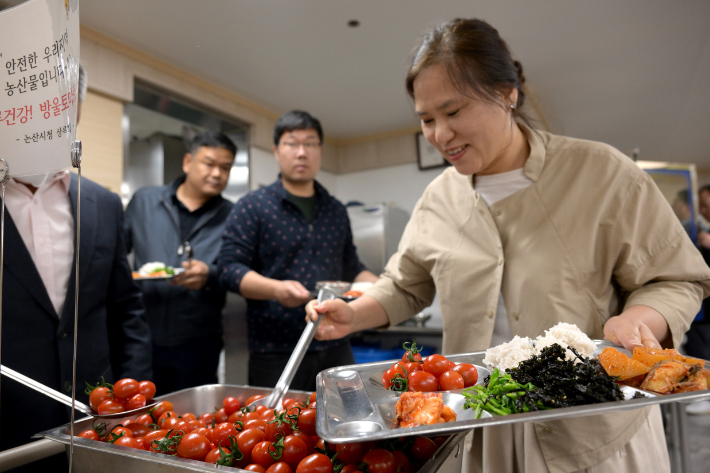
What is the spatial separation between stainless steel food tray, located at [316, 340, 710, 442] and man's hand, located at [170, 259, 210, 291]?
1.49 meters

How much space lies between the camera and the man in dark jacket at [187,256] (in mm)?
2344

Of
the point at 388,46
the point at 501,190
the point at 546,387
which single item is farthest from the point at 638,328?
the point at 388,46

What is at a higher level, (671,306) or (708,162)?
(708,162)

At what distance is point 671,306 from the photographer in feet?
3.36

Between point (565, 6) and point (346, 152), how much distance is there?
319 cm

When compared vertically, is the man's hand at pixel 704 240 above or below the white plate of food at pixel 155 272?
above

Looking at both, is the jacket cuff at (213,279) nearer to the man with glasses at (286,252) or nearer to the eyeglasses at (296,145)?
the man with glasses at (286,252)

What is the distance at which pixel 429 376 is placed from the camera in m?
0.83

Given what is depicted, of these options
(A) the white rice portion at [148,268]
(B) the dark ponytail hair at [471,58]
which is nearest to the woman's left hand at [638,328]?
(B) the dark ponytail hair at [471,58]

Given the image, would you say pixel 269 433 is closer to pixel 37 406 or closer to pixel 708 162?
pixel 37 406

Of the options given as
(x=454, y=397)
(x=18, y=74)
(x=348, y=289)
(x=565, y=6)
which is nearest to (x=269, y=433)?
(x=454, y=397)

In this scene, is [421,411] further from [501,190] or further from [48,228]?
[48,228]

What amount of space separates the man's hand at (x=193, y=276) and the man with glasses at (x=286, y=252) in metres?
0.22

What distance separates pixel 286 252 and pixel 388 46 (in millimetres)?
2150
